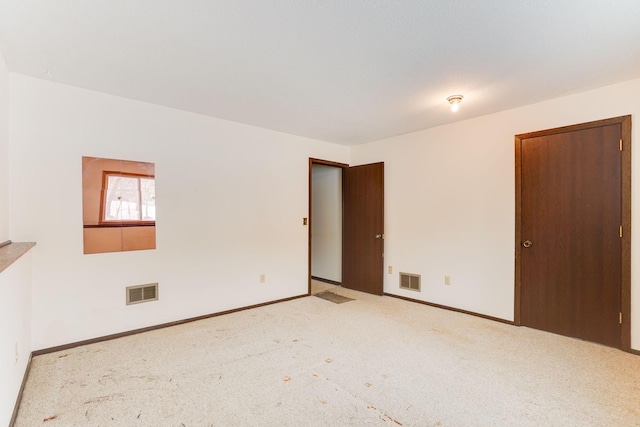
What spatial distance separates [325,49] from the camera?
7.11 feet

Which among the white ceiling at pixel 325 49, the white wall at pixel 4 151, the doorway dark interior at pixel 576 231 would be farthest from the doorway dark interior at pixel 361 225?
the white wall at pixel 4 151

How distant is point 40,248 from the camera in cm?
265

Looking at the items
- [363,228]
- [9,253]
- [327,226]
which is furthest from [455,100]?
[9,253]

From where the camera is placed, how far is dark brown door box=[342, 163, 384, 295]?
15.5ft

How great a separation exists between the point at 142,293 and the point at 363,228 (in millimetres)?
3139

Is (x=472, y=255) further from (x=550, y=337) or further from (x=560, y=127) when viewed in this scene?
(x=560, y=127)

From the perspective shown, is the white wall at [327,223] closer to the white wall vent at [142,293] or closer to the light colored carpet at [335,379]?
the light colored carpet at [335,379]

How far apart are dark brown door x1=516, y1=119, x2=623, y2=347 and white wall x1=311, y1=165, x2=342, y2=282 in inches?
109

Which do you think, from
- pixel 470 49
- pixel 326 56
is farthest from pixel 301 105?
pixel 470 49

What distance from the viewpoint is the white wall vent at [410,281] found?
14.2 ft

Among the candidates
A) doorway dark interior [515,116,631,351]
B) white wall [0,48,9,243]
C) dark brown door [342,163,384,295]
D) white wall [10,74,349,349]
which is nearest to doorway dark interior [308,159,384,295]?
dark brown door [342,163,384,295]

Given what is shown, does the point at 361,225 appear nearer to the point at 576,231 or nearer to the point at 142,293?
the point at 576,231

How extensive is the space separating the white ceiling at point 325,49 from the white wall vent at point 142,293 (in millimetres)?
1913

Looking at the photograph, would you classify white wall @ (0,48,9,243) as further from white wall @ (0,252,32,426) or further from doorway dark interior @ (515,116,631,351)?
doorway dark interior @ (515,116,631,351)
